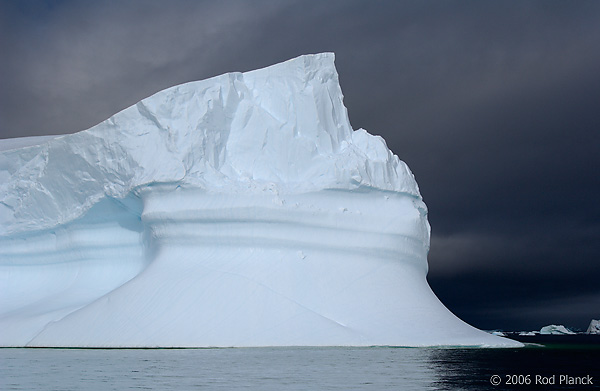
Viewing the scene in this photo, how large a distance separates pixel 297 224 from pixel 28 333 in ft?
26.3

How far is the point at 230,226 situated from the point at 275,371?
833cm

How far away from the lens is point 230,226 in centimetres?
1880

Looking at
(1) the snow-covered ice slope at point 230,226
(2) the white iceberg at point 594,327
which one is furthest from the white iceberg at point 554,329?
(1) the snow-covered ice slope at point 230,226

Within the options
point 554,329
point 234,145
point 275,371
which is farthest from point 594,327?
point 275,371

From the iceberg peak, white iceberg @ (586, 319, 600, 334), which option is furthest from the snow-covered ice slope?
white iceberg @ (586, 319, 600, 334)

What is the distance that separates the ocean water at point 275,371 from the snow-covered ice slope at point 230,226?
1.60 m

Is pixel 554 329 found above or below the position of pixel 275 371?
above

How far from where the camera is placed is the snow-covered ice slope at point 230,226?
Answer: 55.7 ft

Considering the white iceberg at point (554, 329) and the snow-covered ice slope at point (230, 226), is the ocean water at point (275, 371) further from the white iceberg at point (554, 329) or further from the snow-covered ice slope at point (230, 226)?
the white iceberg at point (554, 329)

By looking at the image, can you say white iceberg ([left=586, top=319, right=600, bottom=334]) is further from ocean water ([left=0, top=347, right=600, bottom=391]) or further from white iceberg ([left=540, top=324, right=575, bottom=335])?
ocean water ([left=0, top=347, right=600, bottom=391])

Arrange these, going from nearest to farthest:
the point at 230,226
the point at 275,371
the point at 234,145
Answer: the point at 275,371 → the point at 230,226 → the point at 234,145

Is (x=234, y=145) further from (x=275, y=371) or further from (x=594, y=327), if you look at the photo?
(x=594, y=327)

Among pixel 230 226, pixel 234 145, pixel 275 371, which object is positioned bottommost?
Result: pixel 275 371

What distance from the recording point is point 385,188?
64.6 ft
